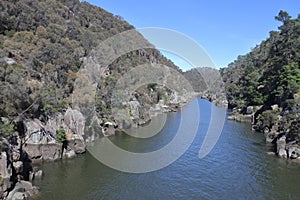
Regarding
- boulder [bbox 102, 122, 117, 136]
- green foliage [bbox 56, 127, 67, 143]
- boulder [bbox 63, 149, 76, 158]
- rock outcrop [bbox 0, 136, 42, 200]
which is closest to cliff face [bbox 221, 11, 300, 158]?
boulder [bbox 102, 122, 117, 136]

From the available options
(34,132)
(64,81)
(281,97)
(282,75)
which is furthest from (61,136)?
(282,75)

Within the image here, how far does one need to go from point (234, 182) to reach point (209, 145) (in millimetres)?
15621

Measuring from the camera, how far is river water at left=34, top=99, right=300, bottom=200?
27.0 m

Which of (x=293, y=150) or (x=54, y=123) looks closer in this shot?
(x=54, y=123)

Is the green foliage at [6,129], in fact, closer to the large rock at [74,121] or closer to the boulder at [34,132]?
the boulder at [34,132]

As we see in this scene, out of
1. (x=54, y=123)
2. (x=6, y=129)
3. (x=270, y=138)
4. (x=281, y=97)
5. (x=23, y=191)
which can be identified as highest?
(x=281, y=97)

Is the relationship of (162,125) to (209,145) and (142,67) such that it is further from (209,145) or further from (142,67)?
(142,67)

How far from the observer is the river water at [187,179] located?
27.0m

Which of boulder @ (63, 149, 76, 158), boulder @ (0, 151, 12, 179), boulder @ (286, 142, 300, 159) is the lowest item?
boulder @ (63, 149, 76, 158)

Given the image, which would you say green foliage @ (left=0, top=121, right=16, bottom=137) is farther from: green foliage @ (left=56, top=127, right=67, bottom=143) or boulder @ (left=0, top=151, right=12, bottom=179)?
green foliage @ (left=56, top=127, right=67, bottom=143)

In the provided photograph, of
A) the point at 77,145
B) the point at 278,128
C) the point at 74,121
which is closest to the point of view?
the point at 77,145

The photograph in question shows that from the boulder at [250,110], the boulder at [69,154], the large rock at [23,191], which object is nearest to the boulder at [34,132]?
the boulder at [69,154]

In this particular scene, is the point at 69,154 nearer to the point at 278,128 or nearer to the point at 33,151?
the point at 33,151

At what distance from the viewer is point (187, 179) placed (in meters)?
30.8
